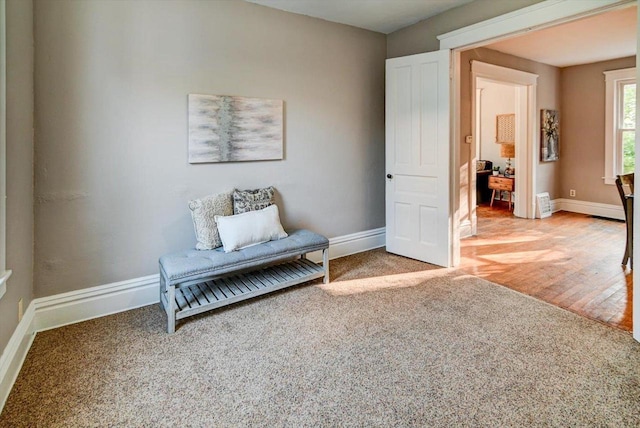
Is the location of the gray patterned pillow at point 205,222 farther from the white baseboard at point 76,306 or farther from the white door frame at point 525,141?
the white door frame at point 525,141

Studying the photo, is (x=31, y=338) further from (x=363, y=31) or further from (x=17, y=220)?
(x=363, y=31)

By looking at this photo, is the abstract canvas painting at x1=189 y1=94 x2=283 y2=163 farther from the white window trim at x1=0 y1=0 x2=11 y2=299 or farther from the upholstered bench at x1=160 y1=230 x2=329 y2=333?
the white window trim at x1=0 y1=0 x2=11 y2=299

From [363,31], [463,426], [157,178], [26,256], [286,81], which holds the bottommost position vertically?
[463,426]

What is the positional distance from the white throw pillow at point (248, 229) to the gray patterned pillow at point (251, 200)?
0.37 ft

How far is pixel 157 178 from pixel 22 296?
1.18 meters

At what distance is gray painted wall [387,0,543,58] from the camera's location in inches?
127

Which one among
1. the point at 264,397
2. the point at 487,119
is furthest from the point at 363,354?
the point at 487,119

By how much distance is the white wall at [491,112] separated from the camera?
7.40 metres

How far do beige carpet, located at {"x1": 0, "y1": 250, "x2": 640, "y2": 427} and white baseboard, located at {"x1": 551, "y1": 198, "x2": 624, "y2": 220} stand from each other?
4.59 meters

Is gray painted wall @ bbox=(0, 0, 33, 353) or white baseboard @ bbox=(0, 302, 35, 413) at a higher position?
gray painted wall @ bbox=(0, 0, 33, 353)

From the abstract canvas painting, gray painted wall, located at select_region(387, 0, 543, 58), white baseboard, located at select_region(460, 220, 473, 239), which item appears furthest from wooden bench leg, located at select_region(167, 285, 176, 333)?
white baseboard, located at select_region(460, 220, 473, 239)

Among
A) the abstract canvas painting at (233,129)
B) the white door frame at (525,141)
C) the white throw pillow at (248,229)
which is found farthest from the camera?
the white door frame at (525,141)

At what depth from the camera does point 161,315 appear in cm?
281

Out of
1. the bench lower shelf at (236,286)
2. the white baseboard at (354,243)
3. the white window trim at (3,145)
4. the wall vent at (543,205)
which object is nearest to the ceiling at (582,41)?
the wall vent at (543,205)
